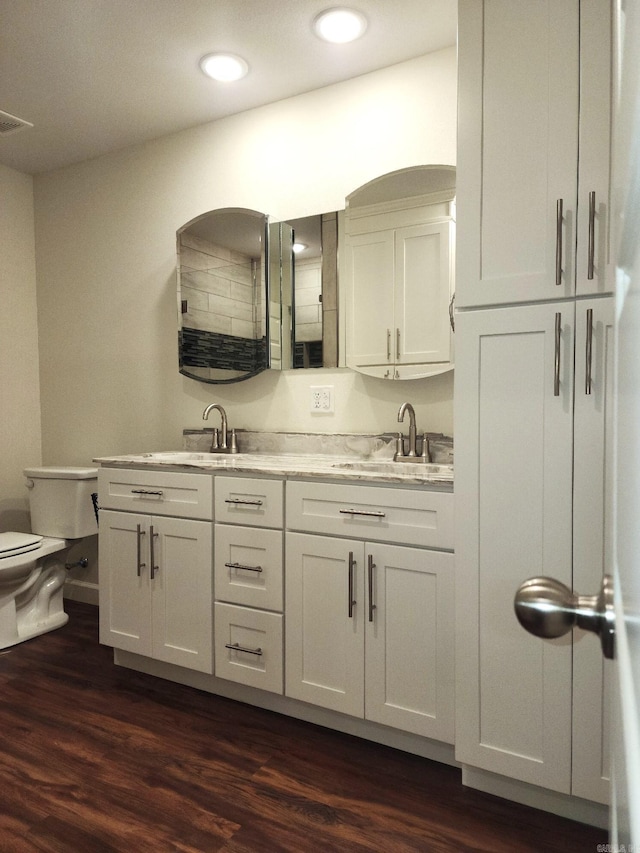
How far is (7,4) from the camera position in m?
2.10

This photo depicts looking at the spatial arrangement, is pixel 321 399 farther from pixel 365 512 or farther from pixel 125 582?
pixel 125 582

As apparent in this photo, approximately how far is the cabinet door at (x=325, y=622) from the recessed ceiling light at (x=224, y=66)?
197 cm

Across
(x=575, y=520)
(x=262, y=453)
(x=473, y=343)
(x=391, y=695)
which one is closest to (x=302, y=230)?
(x=262, y=453)

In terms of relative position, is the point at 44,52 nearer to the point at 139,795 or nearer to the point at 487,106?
the point at 487,106

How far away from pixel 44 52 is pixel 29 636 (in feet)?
8.67

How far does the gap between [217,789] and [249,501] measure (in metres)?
0.90

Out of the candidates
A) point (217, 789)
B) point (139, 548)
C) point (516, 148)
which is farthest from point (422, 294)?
point (217, 789)

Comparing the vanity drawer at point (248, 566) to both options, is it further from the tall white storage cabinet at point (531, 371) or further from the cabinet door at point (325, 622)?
the tall white storage cabinet at point (531, 371)

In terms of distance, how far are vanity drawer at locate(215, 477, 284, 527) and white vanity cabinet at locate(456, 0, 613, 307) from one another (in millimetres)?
926

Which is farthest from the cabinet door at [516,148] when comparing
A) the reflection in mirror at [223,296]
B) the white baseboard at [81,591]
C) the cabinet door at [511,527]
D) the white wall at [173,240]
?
the white baseboard at [81,591]

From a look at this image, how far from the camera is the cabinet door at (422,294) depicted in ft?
7.46

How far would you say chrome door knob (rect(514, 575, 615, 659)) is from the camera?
0.44m

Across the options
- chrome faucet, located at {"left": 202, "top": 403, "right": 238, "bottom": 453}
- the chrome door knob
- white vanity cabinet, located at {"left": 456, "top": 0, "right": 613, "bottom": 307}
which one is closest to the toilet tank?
chrome faucet, located at {"left": 202, "top": 403, "right": 238, "bottom": 453}

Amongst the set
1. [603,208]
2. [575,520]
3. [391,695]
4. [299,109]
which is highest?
[299,109]
